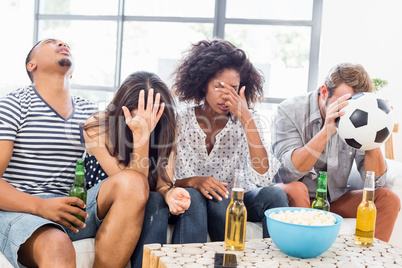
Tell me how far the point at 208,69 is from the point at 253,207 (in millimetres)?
629

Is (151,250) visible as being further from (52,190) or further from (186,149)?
(186,149)

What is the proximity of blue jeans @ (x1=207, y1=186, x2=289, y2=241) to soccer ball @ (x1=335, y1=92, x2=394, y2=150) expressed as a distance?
0.36 metres

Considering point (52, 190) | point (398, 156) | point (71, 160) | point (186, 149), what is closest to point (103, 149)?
point (71, 160)

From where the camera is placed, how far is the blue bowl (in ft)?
3.94

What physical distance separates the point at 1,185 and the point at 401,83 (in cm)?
357

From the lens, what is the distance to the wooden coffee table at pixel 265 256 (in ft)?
3.86

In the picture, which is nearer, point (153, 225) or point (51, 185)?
point (153, 225)

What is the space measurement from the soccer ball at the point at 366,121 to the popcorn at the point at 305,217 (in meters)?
0.56

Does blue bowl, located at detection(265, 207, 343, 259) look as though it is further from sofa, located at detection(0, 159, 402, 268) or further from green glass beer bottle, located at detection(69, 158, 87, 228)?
green glass beer bottle, located at detection(69, 158, 87, 228)

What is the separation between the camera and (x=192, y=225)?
1622mm

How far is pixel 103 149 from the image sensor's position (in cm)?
174

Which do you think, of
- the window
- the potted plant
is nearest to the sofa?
the potted plant

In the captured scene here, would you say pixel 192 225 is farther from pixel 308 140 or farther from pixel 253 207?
pixel 308 140

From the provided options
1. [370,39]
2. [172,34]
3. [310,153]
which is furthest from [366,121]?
[172,34]
